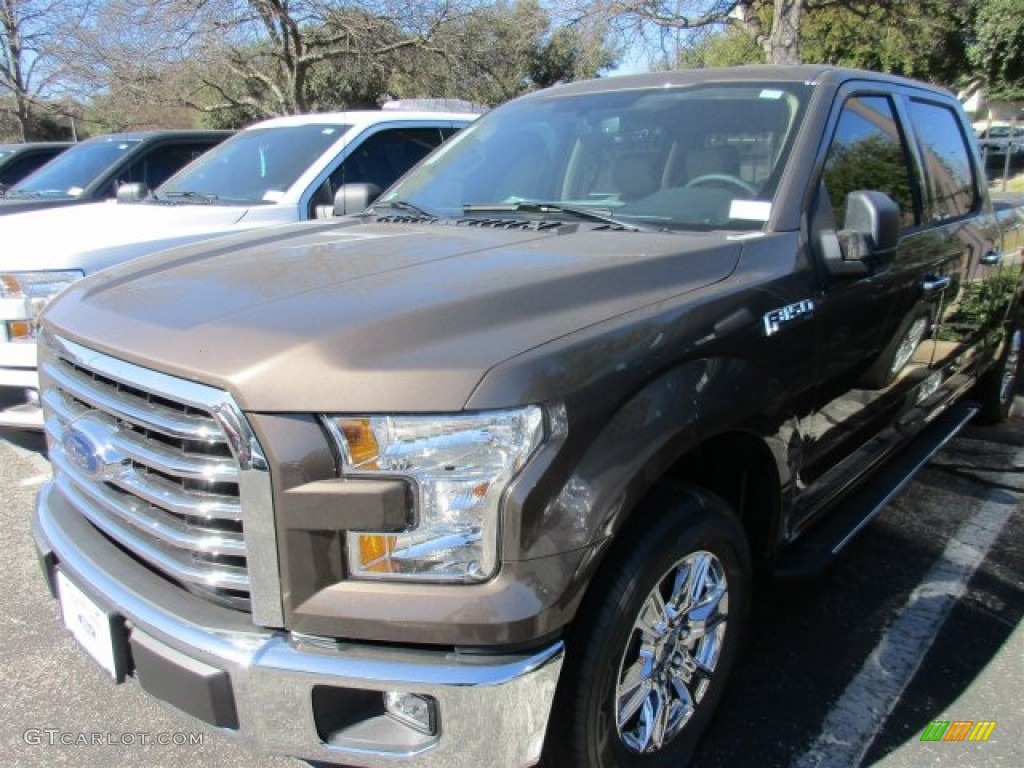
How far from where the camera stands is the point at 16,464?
490 cm

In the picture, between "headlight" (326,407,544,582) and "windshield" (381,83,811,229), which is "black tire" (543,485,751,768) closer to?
"headlight" (326,407,544,582)

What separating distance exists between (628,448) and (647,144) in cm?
160

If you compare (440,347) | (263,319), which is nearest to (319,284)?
(263,319)

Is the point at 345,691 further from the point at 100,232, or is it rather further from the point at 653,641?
the point at 100,232

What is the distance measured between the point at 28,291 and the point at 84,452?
257 centimetres

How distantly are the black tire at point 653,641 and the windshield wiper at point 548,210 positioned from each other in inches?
39.6

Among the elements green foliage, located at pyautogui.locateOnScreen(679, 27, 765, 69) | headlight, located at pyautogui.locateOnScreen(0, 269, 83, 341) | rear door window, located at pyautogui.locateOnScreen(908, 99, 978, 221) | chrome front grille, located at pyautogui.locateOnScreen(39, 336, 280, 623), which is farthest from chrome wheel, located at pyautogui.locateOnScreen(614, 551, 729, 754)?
green foliage, located at pyautogui.locateOnScreen(679, 27, 765, 69)


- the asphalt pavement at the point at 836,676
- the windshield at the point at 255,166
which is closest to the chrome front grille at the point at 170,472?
the asphalt pavement at the point at 836,676

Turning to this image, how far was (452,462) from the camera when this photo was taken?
5.57 ft

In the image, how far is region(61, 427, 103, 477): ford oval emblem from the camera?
2051mm

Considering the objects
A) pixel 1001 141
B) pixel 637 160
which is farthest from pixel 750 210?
pixel 1001 141

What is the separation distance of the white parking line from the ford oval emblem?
2.10m

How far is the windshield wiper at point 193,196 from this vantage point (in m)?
5.91

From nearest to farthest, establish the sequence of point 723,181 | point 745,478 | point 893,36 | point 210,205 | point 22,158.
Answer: point 745,478 → point 723,181 → point 210,205 → point 22,158 → point 893,36
